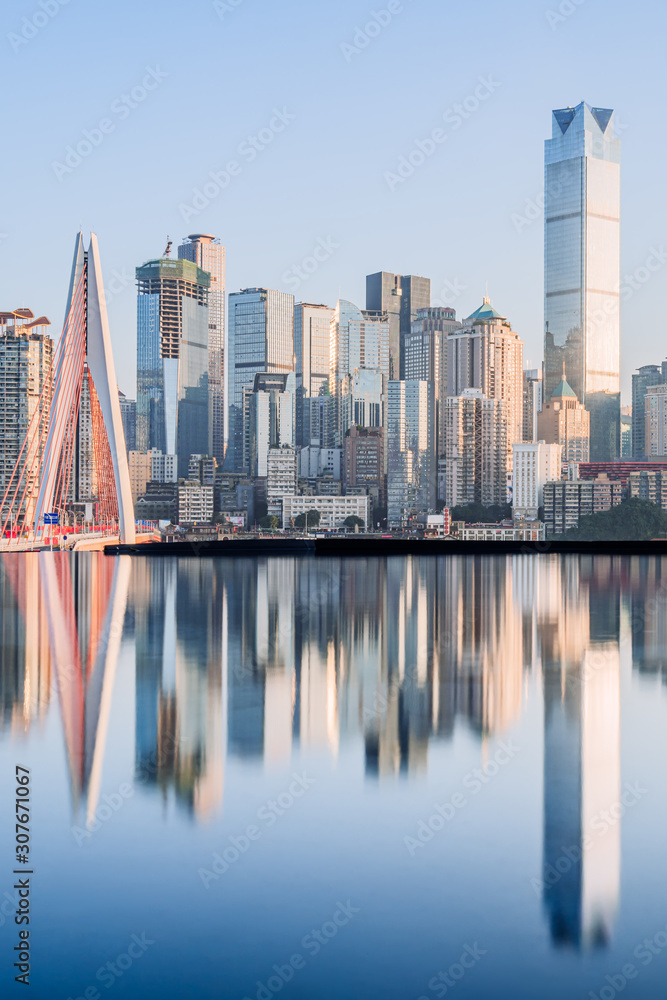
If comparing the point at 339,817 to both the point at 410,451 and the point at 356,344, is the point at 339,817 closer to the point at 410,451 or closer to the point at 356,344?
the point at 410,451

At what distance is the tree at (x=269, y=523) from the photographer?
11068cm

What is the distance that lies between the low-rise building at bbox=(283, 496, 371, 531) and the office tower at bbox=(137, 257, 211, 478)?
37.7 m

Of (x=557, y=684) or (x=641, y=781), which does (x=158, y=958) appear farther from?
(x=557, y=684)

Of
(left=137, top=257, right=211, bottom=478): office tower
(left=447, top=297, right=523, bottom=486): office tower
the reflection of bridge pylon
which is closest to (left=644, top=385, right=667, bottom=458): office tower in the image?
(left=447, top=297, right=523, bottom=486): office tower

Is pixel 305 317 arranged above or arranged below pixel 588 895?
above

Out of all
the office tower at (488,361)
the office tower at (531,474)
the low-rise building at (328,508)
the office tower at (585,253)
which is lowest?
the low-rise building at (328,508)

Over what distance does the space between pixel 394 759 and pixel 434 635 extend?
17.1ft

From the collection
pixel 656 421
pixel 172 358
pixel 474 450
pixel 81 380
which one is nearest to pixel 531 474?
pixel 474 450

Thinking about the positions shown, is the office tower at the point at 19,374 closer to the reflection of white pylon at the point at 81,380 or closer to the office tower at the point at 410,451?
the reflection of white pylon at the point at 81,380

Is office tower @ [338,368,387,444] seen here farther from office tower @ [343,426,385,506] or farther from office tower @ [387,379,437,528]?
office tower @ [343,426,385,506]

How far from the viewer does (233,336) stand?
17562 centimetres

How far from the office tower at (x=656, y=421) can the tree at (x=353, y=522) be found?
132ft

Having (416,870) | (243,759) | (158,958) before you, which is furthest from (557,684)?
(158,958)

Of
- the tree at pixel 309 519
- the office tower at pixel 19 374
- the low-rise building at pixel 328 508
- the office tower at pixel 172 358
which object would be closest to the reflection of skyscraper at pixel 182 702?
the office tower at pixel 19 374
